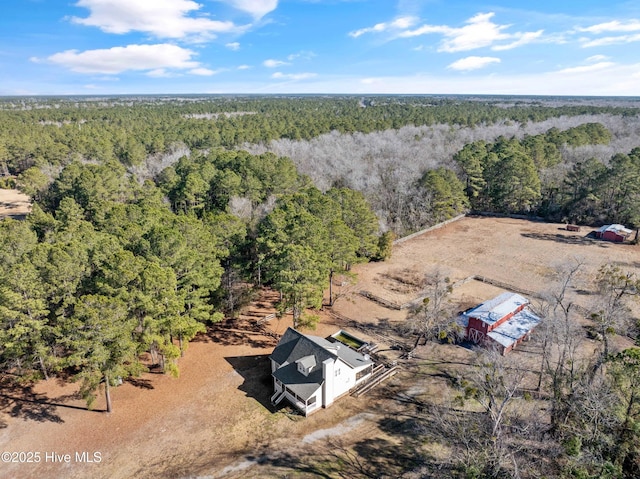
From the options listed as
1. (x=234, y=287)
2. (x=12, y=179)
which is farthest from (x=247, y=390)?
(x=12, y=179)

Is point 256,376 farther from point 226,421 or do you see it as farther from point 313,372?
point 313,372

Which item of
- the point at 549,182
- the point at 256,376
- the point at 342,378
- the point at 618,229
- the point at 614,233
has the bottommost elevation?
the point at 256,376

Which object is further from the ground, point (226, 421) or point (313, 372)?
point (313, 372)

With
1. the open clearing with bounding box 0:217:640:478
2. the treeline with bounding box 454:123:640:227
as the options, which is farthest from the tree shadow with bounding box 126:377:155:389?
the treeline with bounding box 454:123:640:227

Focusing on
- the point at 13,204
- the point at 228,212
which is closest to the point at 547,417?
the point at 228,212

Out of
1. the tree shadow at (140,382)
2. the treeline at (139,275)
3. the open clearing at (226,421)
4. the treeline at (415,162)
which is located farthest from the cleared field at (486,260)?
the tree shadow at (140,382)

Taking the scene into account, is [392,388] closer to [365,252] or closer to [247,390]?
[247,390]
